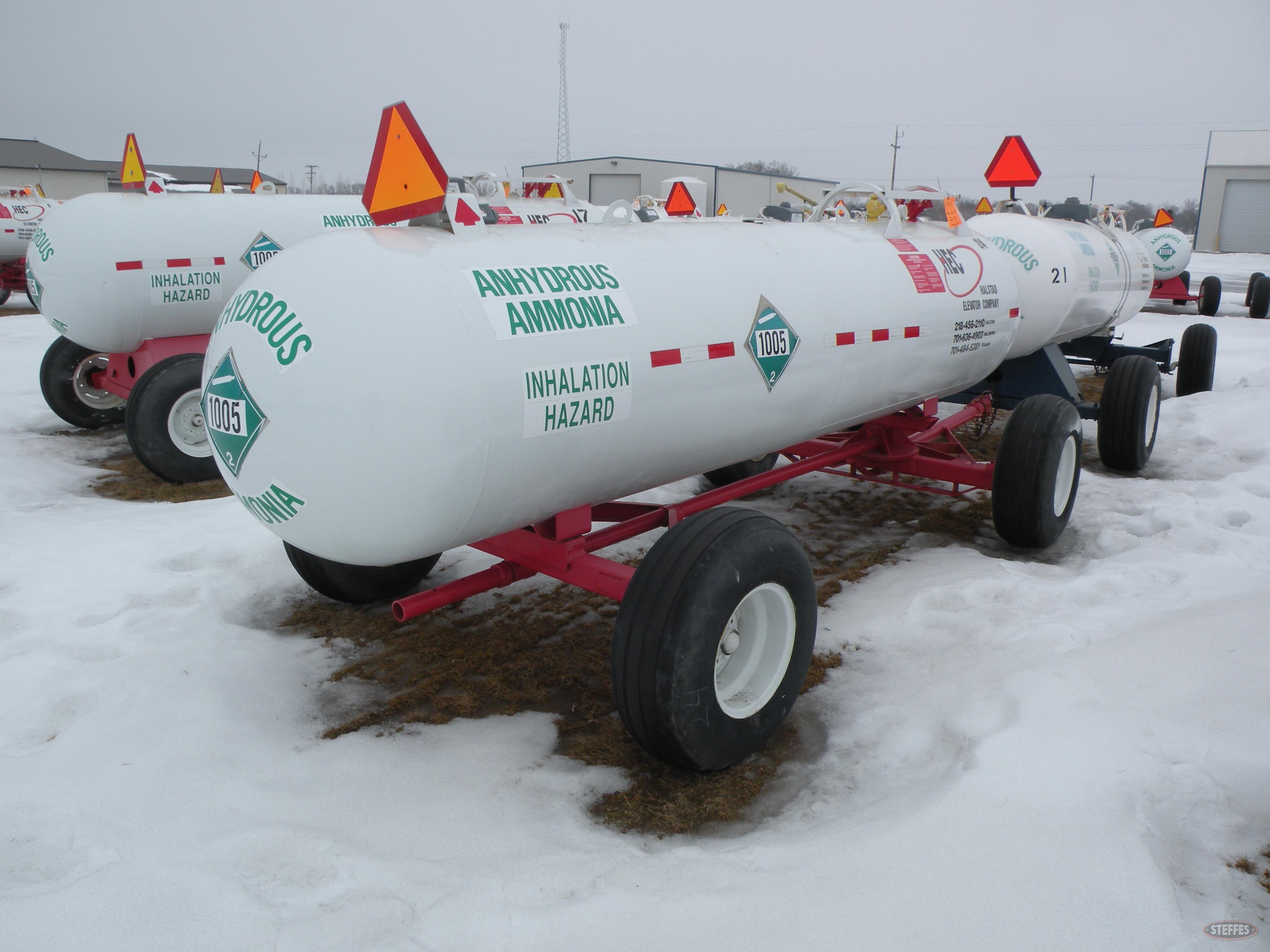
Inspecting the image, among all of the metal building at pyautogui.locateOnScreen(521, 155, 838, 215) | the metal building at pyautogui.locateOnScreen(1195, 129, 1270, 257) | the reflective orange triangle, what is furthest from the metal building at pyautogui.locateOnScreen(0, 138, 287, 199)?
the metal building at pyautogui.locateOnScreen(1195, 129, 1270, 257)

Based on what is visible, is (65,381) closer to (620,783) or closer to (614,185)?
(620,783)

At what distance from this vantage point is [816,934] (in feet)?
7.54

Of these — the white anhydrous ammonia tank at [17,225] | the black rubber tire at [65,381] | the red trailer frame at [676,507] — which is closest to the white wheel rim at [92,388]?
the black rubber tire at [65,381]

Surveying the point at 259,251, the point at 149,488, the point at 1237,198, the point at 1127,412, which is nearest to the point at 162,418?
the point at 149,488

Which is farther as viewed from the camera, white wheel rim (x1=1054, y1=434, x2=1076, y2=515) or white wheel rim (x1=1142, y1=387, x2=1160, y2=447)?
white wheel rim (x1=1142, y1=387, x2=1160, y2=447)

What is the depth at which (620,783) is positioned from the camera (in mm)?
3076

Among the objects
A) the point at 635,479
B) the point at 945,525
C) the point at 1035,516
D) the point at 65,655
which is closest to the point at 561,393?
the point at 635,479

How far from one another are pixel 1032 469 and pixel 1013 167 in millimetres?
3676

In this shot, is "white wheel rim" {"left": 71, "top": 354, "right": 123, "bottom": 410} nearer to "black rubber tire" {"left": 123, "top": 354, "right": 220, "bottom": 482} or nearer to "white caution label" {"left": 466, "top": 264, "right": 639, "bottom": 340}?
"black rubber tire" {"left": 123, "top": 354, "right": 220, "bottom": 482}

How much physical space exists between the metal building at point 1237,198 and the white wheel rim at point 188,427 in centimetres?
4390

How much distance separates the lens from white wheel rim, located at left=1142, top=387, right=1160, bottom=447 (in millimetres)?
6676

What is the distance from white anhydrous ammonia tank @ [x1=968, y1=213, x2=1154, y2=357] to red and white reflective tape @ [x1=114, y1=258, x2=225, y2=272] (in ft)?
19.0

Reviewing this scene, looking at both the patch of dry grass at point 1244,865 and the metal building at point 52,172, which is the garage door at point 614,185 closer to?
the metal building at point 52,172

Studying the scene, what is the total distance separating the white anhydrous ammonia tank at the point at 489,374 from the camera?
99.5 inches
